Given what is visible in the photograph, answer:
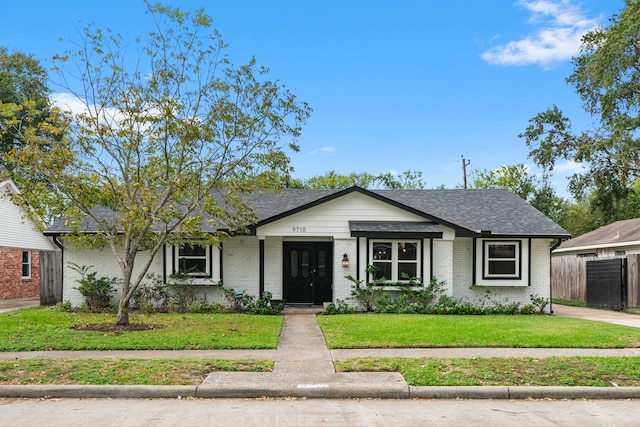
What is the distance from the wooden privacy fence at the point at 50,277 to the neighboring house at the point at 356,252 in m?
2.66

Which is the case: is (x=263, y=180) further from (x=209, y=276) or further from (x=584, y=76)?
(x=584, y=76)

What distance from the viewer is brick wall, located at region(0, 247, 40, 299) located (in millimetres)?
24859

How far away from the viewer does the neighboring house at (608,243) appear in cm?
2247

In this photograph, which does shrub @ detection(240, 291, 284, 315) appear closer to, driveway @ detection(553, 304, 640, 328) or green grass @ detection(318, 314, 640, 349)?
green grass @ detection(318, 314, 640, 349)

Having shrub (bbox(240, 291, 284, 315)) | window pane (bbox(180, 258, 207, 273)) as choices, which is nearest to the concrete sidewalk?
shrub (bbox(240, 291, 284, 315))

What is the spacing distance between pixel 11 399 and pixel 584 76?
25.0 m

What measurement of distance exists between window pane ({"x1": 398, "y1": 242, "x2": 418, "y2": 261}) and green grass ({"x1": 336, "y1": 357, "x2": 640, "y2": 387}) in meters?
8.48

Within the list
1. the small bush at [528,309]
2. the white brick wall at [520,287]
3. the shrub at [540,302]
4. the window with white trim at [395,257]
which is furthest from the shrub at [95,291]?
the shrub at [540,302]

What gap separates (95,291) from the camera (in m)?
17.6

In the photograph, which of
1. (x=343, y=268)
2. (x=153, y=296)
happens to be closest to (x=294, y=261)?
(x=343, y=268)

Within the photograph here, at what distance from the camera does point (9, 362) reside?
356 inches

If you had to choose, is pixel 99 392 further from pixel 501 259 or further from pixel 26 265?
pixel 26 265

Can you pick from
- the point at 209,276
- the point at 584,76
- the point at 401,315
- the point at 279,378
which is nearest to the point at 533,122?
the point at 584,76

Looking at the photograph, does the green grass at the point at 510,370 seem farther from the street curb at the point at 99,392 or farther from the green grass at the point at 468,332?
the street curb at the point at 99,392
